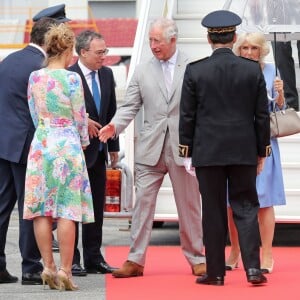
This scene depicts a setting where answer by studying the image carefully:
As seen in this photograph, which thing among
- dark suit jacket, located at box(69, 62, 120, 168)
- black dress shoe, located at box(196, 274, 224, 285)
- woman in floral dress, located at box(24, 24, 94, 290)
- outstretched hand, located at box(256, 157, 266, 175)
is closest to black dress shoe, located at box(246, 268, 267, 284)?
black dress shoe, located at box(196, 274, 224, 285)

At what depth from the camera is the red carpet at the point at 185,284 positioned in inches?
356

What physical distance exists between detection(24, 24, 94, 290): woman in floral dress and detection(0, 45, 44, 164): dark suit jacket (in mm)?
269

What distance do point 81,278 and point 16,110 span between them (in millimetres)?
1420

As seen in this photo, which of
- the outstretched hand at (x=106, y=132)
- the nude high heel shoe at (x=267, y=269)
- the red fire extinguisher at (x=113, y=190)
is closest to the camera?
the outstretched hand at (x=106, y=132)

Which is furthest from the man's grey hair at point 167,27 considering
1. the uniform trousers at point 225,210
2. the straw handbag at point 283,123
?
the uniform trousers at point 225,210

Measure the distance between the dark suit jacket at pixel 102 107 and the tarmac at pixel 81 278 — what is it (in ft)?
3.13

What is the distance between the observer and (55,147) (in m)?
9.20

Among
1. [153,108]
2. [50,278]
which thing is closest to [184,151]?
[153,108]

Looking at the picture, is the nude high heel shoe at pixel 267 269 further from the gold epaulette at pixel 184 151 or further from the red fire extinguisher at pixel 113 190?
the red fire extinguisher at pixel 113 190

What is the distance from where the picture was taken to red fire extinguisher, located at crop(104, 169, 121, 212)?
1202cm

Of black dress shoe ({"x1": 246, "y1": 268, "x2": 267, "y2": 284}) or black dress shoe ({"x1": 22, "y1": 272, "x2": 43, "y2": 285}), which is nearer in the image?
black dress shoe ({"x1": 246, "y1": 268, "x2": 267, "y2": 284})

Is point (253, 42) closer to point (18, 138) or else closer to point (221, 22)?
point (221, 22)

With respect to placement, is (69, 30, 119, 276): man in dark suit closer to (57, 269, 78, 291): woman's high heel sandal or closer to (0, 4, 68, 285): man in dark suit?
(0, 4, 68, 285): man in dark suit

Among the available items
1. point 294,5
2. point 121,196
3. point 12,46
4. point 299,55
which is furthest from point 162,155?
point 12,46
